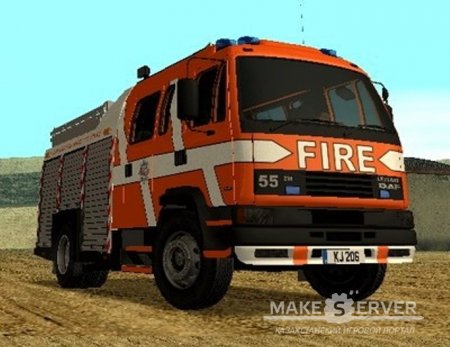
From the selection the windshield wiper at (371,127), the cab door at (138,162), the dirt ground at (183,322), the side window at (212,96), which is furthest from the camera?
the cab door at (138,162)

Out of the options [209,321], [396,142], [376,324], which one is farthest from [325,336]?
[396,142]

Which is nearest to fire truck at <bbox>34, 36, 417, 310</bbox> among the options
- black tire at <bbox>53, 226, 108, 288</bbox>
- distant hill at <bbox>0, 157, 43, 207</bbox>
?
black tire at <bbox>53, 226, 108, 288</bbox>

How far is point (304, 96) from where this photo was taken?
7285 millimetres

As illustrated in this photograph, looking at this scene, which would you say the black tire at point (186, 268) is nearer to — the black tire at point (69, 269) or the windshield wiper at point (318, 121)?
the windshield wiper at point (318, 121)

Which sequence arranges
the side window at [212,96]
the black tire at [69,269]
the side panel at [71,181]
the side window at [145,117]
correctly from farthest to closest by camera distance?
the side panel at [71,181] < the black tire at [69,269] < the side window at [145,117] < the side window at [212,96]

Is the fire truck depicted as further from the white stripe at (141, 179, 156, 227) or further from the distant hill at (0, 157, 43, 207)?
the distant hill at (0, 157, 43, 207)

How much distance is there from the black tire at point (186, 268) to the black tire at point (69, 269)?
117 inches

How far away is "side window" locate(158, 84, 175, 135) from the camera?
784 centimetres

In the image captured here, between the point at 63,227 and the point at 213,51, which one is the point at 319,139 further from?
the point at 63,227

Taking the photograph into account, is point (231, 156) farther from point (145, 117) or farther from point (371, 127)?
point (145, 117)

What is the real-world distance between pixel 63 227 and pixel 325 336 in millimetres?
6324

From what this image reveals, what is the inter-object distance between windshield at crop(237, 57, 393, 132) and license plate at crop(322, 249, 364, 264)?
1299mm

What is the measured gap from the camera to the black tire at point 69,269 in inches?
404

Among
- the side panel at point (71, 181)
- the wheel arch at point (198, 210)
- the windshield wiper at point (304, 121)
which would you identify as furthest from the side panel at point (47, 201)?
the windshield wiper at point (304, 121)
